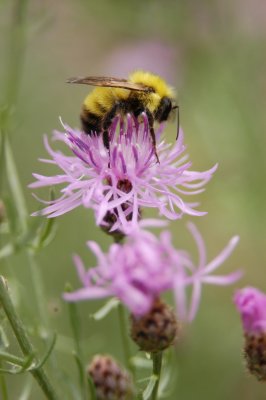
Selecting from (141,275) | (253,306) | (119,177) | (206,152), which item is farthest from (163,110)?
(206,152)

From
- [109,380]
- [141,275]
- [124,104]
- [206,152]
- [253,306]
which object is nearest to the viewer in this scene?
[141,275]

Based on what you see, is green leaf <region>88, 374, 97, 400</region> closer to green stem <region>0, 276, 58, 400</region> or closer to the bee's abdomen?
green stem <region>0, 276, 58, 400</region>

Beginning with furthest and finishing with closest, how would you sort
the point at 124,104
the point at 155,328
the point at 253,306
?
the point at 124,104
the point at 253,306
the point at 155,328

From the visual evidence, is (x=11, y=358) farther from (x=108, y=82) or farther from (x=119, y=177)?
(x=108, y=82)

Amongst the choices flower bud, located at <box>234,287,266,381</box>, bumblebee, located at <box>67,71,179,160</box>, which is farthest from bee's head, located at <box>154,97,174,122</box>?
flower bud, located at <box>234,287,266,381</box>

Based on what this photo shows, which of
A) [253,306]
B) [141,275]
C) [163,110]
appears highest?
[163,110]

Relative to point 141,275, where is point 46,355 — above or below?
below
